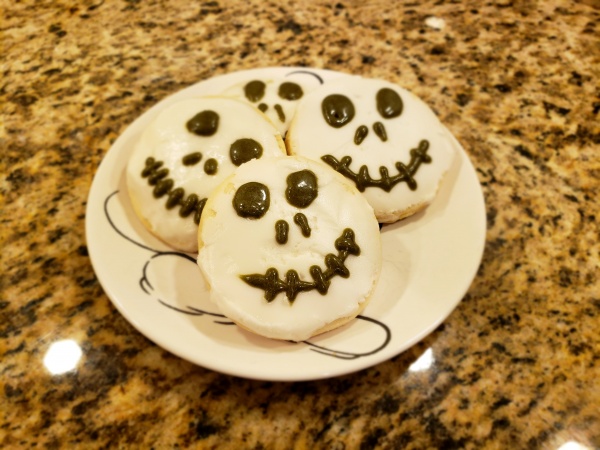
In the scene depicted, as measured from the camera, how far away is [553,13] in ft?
6.51

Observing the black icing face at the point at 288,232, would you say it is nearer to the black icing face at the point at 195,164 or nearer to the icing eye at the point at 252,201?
the icing eye at the point at 252,201

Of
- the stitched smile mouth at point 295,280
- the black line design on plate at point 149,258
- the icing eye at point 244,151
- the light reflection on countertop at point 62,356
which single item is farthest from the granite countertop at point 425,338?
the icing eye at point 244,151

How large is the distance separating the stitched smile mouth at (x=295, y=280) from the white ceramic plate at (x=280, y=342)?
0.11 m

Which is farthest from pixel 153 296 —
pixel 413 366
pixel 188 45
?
pixel 188 45

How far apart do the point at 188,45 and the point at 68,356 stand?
1.24m

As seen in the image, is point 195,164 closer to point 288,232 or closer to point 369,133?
point 288,232

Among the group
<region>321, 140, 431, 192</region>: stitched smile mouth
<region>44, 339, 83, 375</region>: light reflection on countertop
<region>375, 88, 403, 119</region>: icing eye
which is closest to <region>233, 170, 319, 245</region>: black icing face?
<region>321, 140, 431, 192</region>: stitched smile mouth

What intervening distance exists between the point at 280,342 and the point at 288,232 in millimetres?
240

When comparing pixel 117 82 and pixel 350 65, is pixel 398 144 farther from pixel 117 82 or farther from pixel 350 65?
pixel 117 82

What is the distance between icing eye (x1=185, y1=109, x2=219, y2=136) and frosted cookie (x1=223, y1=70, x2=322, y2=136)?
0.14m

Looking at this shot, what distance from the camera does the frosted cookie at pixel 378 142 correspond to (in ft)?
3.93

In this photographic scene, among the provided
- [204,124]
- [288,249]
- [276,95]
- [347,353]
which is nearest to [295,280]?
[288,249]

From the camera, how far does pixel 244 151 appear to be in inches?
46.9

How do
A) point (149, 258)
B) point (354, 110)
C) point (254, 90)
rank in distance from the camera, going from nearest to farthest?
1. point (149, 258)
2. point (354, 110)
3. point (254, 90)
